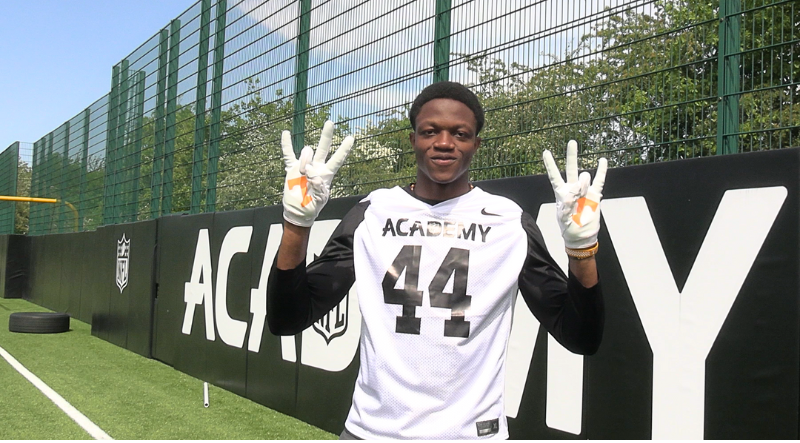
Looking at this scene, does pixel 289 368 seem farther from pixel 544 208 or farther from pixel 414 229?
pixel 414 229

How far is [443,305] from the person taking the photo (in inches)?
90.3

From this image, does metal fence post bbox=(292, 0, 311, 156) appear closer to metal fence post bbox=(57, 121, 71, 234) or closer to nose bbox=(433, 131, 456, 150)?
nose bbox=(433, 131, 456, 150)

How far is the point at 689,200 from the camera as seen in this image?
12.6 ft

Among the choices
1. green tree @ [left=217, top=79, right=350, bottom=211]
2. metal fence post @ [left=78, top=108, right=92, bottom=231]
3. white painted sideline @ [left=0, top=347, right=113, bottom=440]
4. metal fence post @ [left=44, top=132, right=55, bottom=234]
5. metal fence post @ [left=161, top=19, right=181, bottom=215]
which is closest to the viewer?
white painted sideline @ [left=0, top=347, right=113, bottom=440]

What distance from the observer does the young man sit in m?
2.25

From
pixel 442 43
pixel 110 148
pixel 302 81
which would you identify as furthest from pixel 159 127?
pixel 442 43

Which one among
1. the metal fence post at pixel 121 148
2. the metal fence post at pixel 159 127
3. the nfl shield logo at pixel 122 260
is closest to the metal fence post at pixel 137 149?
the metal fence post at pixel 121 148

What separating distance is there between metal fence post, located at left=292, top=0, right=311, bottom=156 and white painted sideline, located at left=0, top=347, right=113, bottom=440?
9.83 ft

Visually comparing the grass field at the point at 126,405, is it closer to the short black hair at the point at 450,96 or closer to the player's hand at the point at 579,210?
the short black hair at the point at 450,96

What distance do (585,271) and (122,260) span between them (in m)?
10.6

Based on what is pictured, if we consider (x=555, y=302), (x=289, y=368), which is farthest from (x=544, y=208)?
(x=289, y=368)

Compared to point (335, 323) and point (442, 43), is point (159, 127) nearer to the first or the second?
point (335, 323)

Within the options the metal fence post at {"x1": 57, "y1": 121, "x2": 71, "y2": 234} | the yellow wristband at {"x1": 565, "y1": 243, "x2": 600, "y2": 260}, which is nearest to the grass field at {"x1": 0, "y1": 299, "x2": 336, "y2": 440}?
the yellow wristband at {"x1": 565, "y1": 243, "x2": 600, "y2": 260}

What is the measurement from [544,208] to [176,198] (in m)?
7.12
